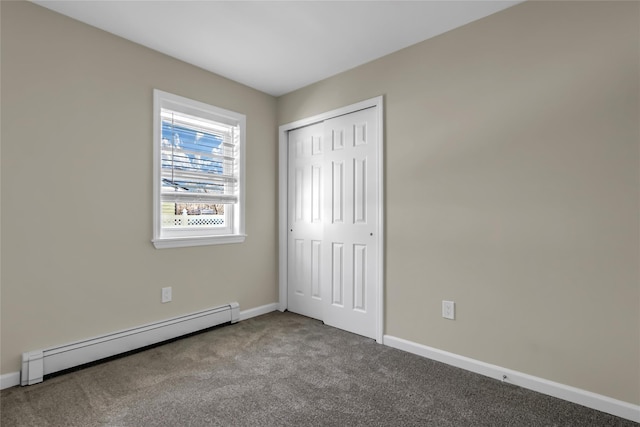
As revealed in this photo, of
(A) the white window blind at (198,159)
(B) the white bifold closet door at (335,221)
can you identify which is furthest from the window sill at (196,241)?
(B) the white bifold closet door at (335,221)

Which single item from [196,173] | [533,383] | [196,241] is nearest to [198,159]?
[196,173]

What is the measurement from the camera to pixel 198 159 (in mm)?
2992

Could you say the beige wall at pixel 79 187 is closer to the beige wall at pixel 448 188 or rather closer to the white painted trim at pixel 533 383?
the beige wall at pixel 448 188

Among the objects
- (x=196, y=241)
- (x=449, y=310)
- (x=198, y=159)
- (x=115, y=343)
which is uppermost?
(x=198, y=159)

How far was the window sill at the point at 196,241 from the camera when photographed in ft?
8.79

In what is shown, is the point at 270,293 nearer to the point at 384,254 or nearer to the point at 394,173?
the point at 384,254

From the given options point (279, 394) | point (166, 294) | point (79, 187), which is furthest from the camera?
point (166, 294)

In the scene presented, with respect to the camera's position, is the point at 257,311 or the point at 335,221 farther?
the point at 257,311

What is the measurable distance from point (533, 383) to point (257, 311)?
7.96ft

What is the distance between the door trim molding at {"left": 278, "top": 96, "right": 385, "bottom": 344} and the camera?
2.69 m

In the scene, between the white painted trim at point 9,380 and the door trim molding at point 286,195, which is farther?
the door trim molding at point 286,195

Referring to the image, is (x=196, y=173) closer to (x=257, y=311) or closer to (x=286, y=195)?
(x=286, y=195)

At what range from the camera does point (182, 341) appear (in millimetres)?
2719

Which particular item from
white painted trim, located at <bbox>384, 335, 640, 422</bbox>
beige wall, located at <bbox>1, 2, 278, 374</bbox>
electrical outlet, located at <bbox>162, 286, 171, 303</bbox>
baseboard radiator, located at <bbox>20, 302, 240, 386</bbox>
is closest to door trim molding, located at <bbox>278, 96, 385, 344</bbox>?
white painted trim, located at <bbox>384, 335, 640, 422</bbox>
